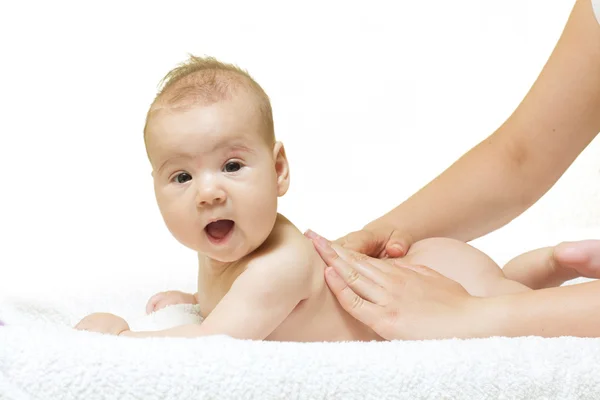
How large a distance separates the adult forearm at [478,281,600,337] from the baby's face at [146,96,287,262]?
0.35m

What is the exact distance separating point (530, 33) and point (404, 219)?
1320 mm

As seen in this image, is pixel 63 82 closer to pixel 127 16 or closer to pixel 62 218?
pixel 127 16

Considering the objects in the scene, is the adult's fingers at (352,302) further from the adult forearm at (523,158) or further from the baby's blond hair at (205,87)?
the adult forearm at (523,158)

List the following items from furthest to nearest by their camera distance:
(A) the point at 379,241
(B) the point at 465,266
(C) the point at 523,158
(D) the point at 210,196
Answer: (C) the point at 523,158 → (A) the point at 379,241 → (B) the point at 465,266 → (D) the point at 210,196

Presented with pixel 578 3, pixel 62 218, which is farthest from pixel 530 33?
pixel 62 218

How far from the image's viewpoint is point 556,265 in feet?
5.55

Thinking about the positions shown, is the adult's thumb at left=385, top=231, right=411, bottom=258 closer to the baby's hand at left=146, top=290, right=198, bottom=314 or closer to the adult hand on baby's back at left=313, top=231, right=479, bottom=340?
the adult hand on baby's back at left=313, top=231, right=479, bottom=340

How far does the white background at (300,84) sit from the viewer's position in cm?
268

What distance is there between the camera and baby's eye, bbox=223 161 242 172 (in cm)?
132

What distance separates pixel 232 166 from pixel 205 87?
12 cm

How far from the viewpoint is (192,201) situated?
1.29m

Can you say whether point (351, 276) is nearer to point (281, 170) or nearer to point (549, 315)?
point (281, 170)

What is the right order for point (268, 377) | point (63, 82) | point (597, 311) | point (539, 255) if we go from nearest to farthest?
point (268, 377) < point (597, 311) < point (539, 255) < point (63, 82)

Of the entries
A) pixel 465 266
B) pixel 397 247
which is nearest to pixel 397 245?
pixel 397 247
